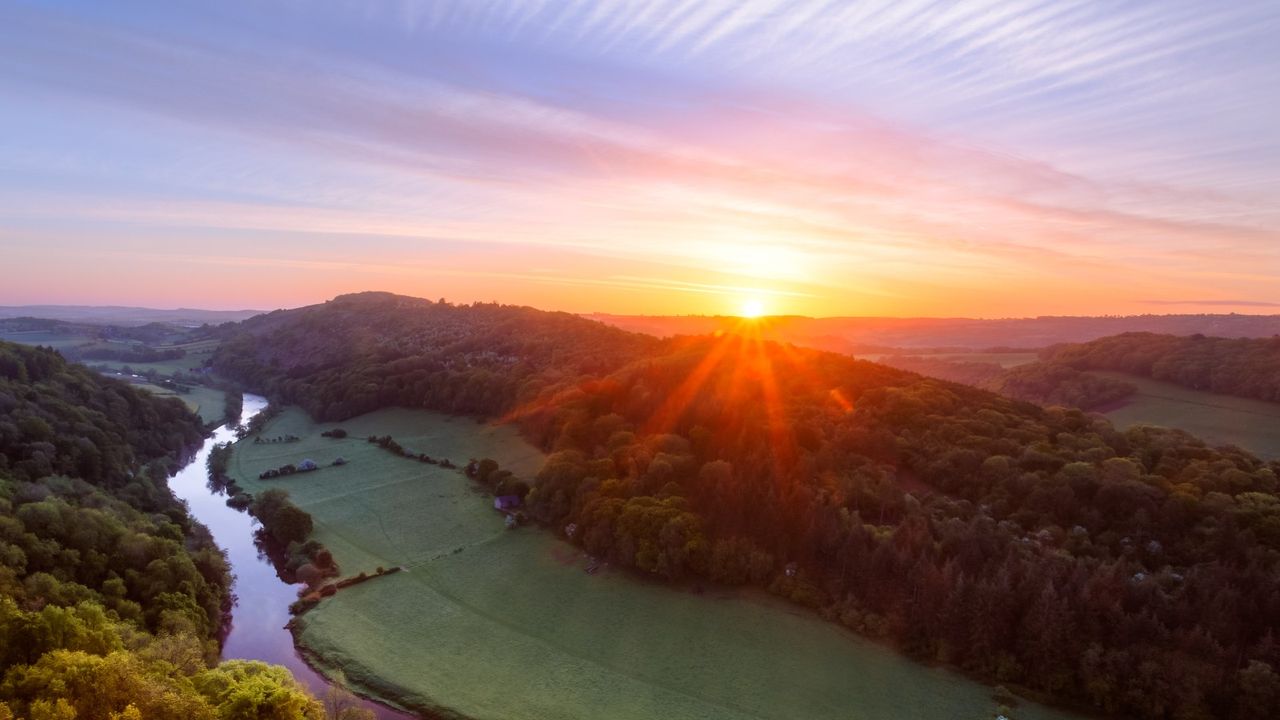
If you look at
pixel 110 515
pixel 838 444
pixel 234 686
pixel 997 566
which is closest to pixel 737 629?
pixel 997 566

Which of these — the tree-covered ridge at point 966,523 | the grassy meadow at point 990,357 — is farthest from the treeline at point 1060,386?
the tree-covered ridge at point 966,523

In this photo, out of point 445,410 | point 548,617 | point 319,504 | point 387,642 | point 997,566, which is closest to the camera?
point 997,566

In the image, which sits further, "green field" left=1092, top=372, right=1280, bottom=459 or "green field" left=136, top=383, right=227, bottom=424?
"green field" left=136, top=383, right=227, bottom=424

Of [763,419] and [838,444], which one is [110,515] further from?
[838,444]

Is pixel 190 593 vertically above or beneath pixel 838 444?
beneath

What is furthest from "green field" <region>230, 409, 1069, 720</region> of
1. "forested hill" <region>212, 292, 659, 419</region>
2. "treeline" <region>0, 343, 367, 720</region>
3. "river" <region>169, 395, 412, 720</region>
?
"forested hill" <region>212, 292, 659, 419</region>

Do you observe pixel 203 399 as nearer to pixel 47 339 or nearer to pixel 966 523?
pixel 47 339

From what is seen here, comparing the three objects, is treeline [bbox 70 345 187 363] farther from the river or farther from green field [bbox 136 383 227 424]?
the river
